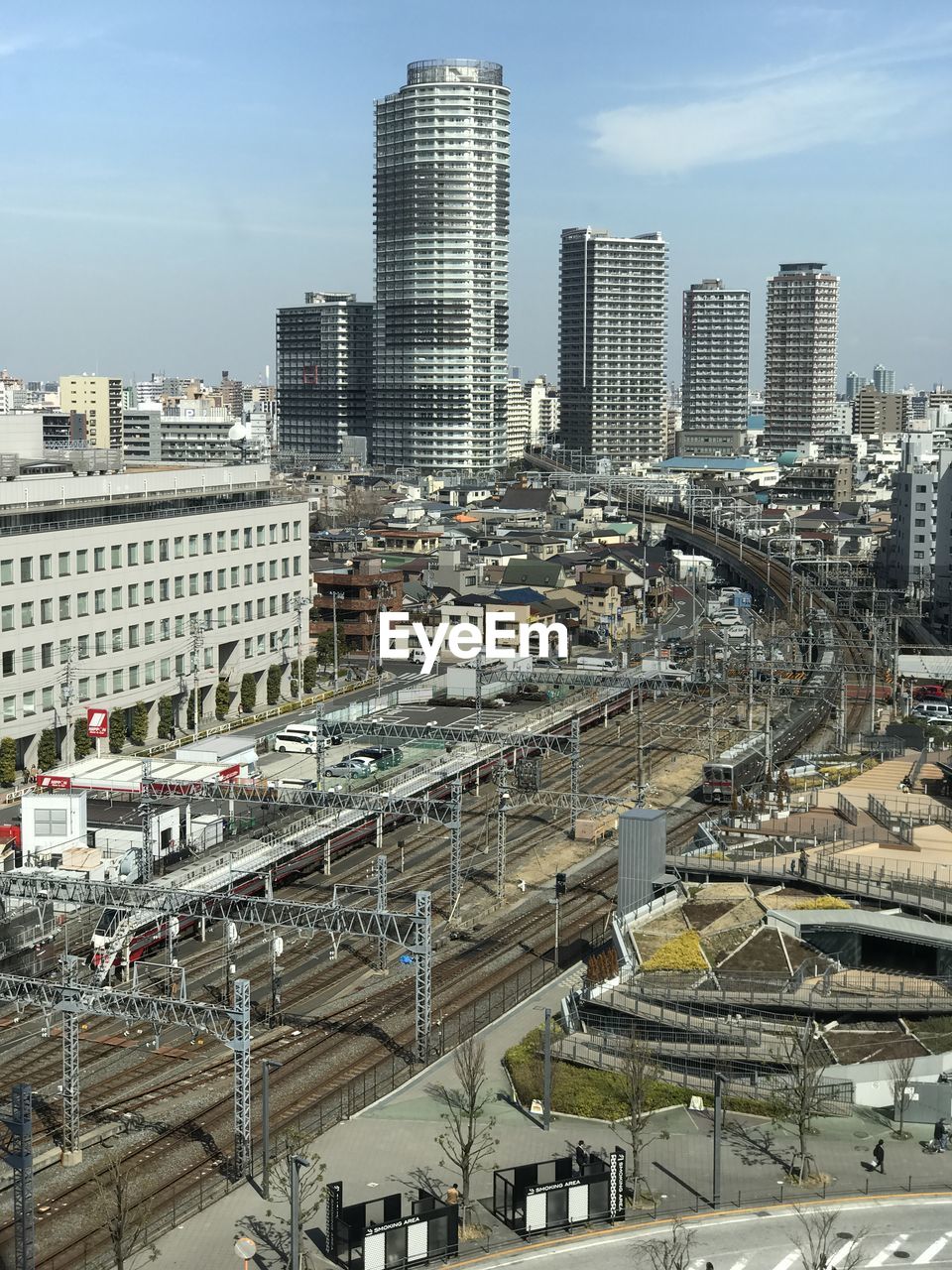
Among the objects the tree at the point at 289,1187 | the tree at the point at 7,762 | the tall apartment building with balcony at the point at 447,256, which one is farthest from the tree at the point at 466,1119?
the tall apartment building with balcony at the point at 447,256

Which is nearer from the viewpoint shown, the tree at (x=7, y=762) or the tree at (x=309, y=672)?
the tree at (x=7, y=762)

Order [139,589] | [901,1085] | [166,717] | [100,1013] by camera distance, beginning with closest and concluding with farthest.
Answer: [100,1013], [901,1085], [139,589], [166,717]

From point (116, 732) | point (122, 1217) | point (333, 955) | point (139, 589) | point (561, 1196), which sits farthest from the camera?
point (139, 589)

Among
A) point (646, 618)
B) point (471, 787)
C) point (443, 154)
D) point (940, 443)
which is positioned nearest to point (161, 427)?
point (443, 154)

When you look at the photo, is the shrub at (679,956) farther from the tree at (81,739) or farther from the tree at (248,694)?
the tree at (248,694)

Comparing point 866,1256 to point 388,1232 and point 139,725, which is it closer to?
point 388,1232

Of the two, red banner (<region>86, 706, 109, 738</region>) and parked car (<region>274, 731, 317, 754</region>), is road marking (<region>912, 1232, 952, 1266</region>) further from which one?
red banner (<region>86, 706, 109, 738</region>)

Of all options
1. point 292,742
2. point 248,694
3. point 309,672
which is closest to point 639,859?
point 292,742
